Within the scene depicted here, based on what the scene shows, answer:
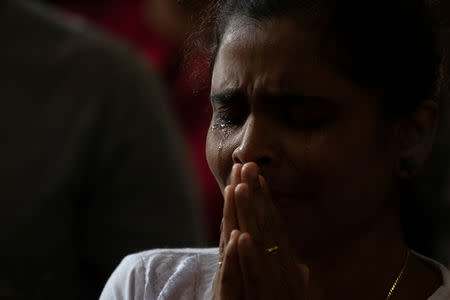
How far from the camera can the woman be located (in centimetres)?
137

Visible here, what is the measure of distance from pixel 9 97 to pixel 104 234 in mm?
405

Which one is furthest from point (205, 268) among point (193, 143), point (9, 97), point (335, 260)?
point (193, 143)

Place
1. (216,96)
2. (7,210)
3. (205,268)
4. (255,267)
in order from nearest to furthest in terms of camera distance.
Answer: (255,267) < (216,96) < (205,268) < (7,210)

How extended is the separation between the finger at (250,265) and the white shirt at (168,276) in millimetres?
225

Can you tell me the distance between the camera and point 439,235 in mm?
2303

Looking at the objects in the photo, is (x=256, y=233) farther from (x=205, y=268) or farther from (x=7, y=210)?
(x=7, y=210)

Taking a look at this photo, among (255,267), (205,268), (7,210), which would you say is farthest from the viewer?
(7,210)

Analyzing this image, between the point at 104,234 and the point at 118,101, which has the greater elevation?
the point at 118,101

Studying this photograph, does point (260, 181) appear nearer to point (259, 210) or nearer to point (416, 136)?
point (259, 210)

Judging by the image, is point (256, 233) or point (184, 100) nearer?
point (256, 233)

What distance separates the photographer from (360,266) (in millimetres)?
1535

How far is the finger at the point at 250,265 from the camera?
1326mm

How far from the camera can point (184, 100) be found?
11.3 ft

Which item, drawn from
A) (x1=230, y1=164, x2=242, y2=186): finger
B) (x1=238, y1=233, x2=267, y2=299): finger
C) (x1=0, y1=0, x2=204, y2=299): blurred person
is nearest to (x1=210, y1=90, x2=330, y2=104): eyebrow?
(x1=230, y1=164, x2=242, y2=186): finger
